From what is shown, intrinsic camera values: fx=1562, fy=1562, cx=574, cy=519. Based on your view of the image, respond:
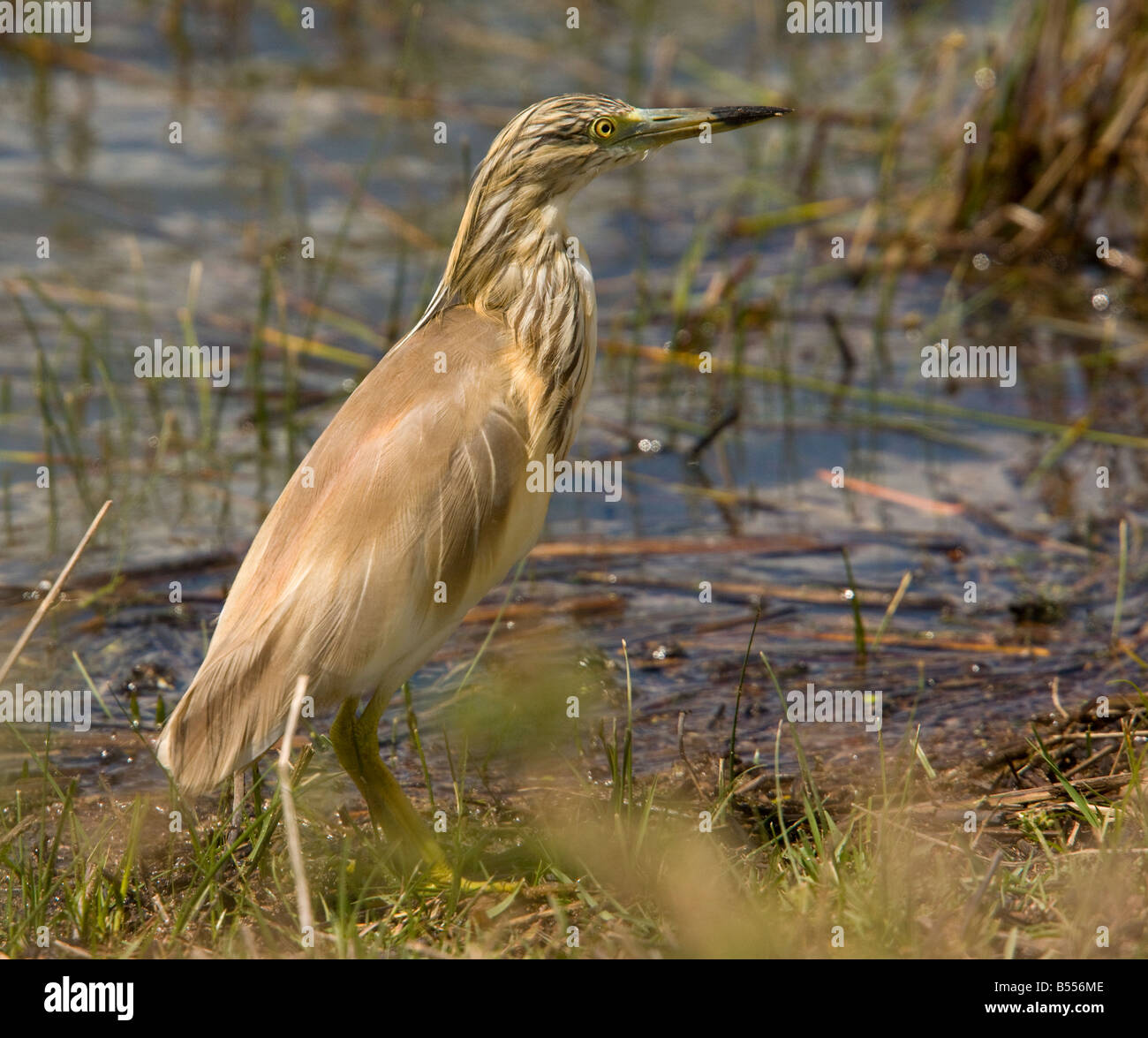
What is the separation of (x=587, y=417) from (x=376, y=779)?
103 inches

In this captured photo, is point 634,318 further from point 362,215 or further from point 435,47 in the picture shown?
point 435,47

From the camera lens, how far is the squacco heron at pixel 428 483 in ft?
9.84

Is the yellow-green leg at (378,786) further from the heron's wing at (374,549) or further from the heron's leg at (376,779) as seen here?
the heron's wing at (374,549)

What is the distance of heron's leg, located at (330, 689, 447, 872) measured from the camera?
3.13 metres

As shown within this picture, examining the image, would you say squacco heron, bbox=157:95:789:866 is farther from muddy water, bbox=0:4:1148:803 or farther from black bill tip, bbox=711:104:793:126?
muddy water, bbox=0:4:1148:803

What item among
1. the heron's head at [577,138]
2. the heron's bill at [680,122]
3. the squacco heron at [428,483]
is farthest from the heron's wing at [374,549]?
the heron's bill at [680,122]

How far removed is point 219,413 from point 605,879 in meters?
2.92

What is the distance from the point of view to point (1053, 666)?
4.09 metres

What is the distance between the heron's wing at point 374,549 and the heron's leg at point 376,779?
129mm

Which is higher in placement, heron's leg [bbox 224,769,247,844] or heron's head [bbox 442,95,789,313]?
heron's head [bbox 442,95,789,313]

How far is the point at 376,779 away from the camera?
3.17m

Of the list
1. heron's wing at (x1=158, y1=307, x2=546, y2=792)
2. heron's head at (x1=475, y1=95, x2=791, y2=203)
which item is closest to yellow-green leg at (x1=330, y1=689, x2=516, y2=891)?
heron's wing at (x1=158, y1=307, x2=546, y2=792)

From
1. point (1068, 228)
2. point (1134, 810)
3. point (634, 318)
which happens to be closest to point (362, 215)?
point (634, 318)

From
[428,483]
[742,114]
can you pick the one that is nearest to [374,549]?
[428,483]
